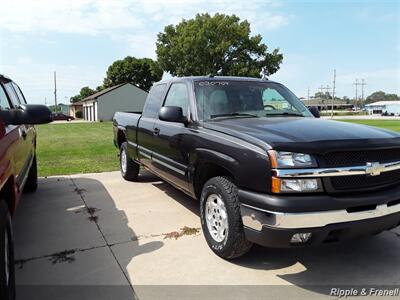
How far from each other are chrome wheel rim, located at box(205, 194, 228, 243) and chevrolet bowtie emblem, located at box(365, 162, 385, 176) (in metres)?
1.30

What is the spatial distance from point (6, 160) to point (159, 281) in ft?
5.34

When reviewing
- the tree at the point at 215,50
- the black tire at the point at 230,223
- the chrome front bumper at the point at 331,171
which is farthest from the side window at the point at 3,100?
the tree at the point at 215,50

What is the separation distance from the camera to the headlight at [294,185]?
3162 millimetres

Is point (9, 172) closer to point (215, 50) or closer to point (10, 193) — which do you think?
point (10, 193)

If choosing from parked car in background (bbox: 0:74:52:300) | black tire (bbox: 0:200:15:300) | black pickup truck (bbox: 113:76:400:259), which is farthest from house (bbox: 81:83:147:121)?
black tire (bbox: 0:200:15:300)

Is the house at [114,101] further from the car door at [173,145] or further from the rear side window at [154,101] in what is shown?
the car door at [173,145]

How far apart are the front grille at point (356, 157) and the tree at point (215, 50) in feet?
151

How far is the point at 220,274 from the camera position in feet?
11.8

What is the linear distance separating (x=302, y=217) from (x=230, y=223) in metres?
0.73

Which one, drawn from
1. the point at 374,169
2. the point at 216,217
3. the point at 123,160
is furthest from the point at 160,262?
the point at 123,160

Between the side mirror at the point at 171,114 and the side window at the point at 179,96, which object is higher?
the side window at the point at 179,96

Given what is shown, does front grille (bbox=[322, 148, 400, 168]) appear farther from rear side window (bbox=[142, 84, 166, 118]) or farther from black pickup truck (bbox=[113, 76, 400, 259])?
rear side window (bbox=[142, 84, 166, 118])

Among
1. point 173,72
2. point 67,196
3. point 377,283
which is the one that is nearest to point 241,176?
point 377,283

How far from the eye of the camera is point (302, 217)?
122 inches
